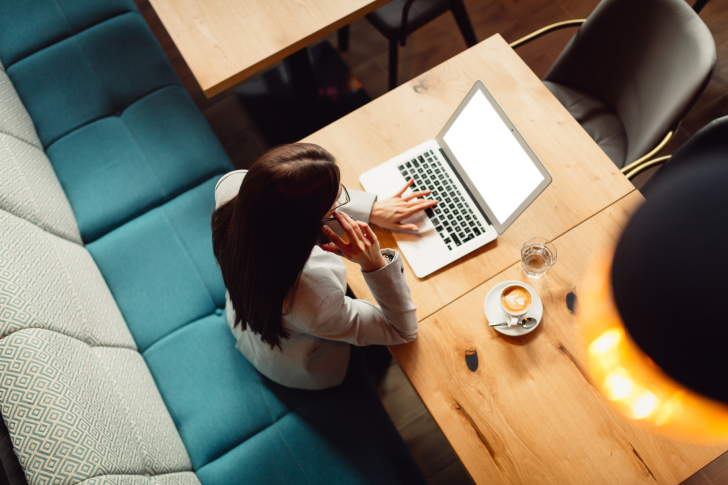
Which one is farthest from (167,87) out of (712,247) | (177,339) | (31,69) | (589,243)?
(712,247)

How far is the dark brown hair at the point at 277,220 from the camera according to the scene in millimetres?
876

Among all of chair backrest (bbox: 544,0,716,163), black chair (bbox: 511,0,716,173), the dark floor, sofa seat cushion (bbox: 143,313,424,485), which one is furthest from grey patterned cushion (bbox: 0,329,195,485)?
chair backrest (bbox: 544,0,716,163)

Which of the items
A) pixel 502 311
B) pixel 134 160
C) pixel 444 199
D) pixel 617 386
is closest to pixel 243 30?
pixel 134 160

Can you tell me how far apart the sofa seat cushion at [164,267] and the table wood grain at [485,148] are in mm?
641

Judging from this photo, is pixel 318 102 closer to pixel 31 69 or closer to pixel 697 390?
pixel 31 69

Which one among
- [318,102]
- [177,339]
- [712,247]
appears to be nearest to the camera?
[712,247]

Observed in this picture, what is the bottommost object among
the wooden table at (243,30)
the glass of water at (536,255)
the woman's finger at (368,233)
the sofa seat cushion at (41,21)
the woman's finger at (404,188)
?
the glass of water at (536,255)

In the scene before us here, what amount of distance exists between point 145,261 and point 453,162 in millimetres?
1194

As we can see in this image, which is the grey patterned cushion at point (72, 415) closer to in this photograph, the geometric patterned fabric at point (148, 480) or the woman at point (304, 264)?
the geometric patterned fabric at point (148, 480)

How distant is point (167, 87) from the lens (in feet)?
6.51

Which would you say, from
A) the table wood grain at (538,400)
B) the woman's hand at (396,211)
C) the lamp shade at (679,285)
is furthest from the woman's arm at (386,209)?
the lamp shade at (679,285)

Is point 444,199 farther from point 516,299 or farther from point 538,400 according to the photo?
point 538,400

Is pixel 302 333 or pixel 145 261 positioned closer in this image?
pixel 302 333

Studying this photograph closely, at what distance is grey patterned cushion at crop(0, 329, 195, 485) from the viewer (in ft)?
3.28
